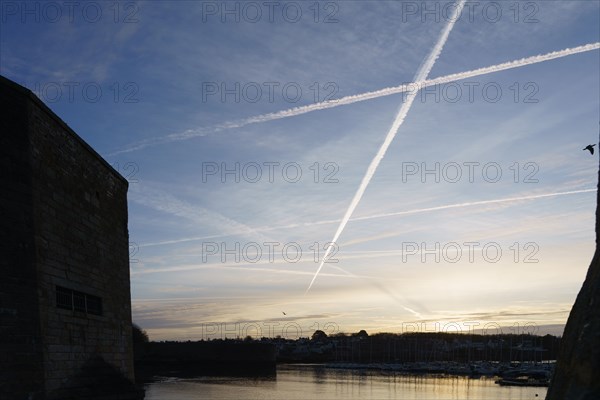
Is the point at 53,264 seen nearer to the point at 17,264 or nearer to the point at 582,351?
the point at 17,264

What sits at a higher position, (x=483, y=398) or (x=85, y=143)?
(x=85, y=143)

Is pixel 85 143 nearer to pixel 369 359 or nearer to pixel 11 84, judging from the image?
pixel 11 84

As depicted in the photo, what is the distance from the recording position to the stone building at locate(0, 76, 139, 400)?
12.9m

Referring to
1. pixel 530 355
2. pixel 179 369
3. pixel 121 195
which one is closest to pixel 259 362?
pixel 179 369

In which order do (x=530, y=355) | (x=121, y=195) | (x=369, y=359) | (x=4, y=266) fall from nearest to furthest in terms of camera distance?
(x=4, y=266)
(x=121, y=195)
(x=530, y=355)
(x=369, y=359)

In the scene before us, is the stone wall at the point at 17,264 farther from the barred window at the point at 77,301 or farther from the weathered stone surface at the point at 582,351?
the weathered stone surface at the point at 582,351

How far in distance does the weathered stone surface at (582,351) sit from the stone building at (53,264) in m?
12.0

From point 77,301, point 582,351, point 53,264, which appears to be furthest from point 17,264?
point 582,351

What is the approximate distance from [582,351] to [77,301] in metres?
15.5

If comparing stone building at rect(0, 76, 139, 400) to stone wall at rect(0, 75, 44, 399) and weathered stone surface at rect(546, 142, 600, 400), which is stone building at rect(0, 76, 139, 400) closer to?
stone wall at rect(0, 75, 44, 399)

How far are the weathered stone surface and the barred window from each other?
13719 millimetres

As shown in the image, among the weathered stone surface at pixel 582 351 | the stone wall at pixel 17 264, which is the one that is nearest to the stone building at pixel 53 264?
the stone wall at pixel 17 264

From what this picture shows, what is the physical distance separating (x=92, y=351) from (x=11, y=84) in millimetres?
8479

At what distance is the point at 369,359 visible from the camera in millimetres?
175625
